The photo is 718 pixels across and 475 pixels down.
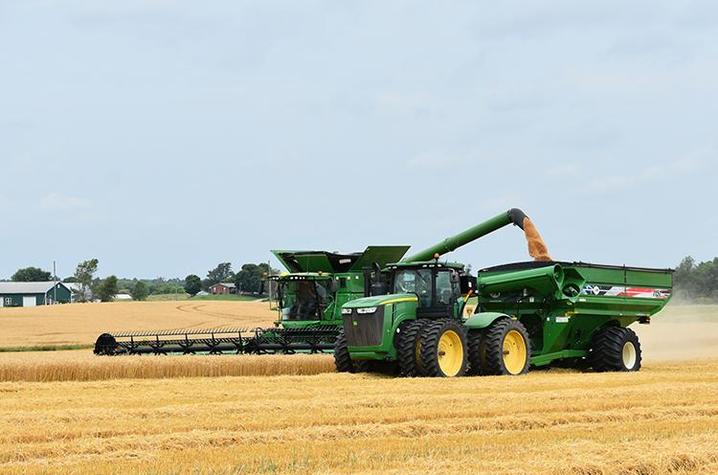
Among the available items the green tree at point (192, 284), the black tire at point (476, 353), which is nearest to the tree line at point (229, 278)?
the green tree at point (192, 284)

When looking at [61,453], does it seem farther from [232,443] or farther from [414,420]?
[414,420]

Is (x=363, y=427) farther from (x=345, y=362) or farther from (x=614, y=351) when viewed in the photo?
(x=614, y=351)

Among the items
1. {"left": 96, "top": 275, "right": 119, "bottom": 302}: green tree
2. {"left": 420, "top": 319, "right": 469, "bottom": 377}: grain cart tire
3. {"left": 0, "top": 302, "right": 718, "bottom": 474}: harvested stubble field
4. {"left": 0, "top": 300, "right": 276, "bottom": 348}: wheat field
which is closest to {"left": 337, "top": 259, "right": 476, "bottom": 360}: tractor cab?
{"left": 420, "top": 319, "right": 469, "bottom": 377}: grain cart tire

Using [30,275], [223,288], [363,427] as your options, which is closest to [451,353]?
[363,427]

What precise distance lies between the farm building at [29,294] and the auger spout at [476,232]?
7138cm

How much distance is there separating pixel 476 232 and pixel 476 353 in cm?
642

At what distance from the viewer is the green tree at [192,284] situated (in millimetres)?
113875

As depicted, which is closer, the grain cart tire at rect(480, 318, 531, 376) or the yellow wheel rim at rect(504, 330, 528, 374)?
the grain cart tire at rect(480, 318, 531, 376)

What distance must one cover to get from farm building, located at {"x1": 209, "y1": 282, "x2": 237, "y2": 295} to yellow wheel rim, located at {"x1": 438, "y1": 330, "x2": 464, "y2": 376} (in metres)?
87.7

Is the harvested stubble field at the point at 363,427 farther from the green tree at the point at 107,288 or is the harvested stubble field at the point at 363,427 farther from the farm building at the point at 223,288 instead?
the farm building at the point at 223,288

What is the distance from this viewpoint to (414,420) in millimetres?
10648

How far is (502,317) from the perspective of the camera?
17859 mm

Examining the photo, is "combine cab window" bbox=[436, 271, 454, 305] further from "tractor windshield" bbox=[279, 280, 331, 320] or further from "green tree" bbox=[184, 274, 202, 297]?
"green tree" bbox=[184, 274, 202, 297]

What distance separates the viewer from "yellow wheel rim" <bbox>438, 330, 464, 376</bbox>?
16.9 m
